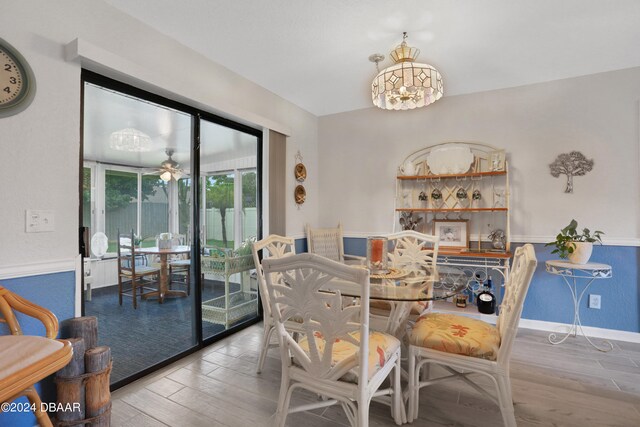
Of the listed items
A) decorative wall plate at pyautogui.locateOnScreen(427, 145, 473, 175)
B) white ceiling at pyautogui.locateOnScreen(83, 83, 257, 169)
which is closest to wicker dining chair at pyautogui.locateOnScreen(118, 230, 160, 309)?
white ceiling at pyautogui.locateOnScreen(83, 83, 257, 169)

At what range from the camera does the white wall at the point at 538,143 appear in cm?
297

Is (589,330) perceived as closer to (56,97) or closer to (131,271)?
(131,271)

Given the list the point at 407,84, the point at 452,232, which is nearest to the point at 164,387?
the point at 407,84

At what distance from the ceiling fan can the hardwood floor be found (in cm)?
152

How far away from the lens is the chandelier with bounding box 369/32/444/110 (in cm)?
211

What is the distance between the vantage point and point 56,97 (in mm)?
1807

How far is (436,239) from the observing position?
2.71m

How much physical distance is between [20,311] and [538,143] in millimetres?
4276

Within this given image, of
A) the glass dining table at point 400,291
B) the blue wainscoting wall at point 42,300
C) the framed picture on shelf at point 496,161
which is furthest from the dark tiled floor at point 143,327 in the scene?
the framed picture on shelf at point 496,161

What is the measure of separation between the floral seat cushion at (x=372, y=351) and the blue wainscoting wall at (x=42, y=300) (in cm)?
139

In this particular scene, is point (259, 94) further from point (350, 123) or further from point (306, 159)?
point (350, 123)

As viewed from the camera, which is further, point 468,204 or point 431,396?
point 468,204

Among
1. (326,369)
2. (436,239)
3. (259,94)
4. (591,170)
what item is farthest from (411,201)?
(326,369)

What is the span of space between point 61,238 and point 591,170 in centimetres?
436
